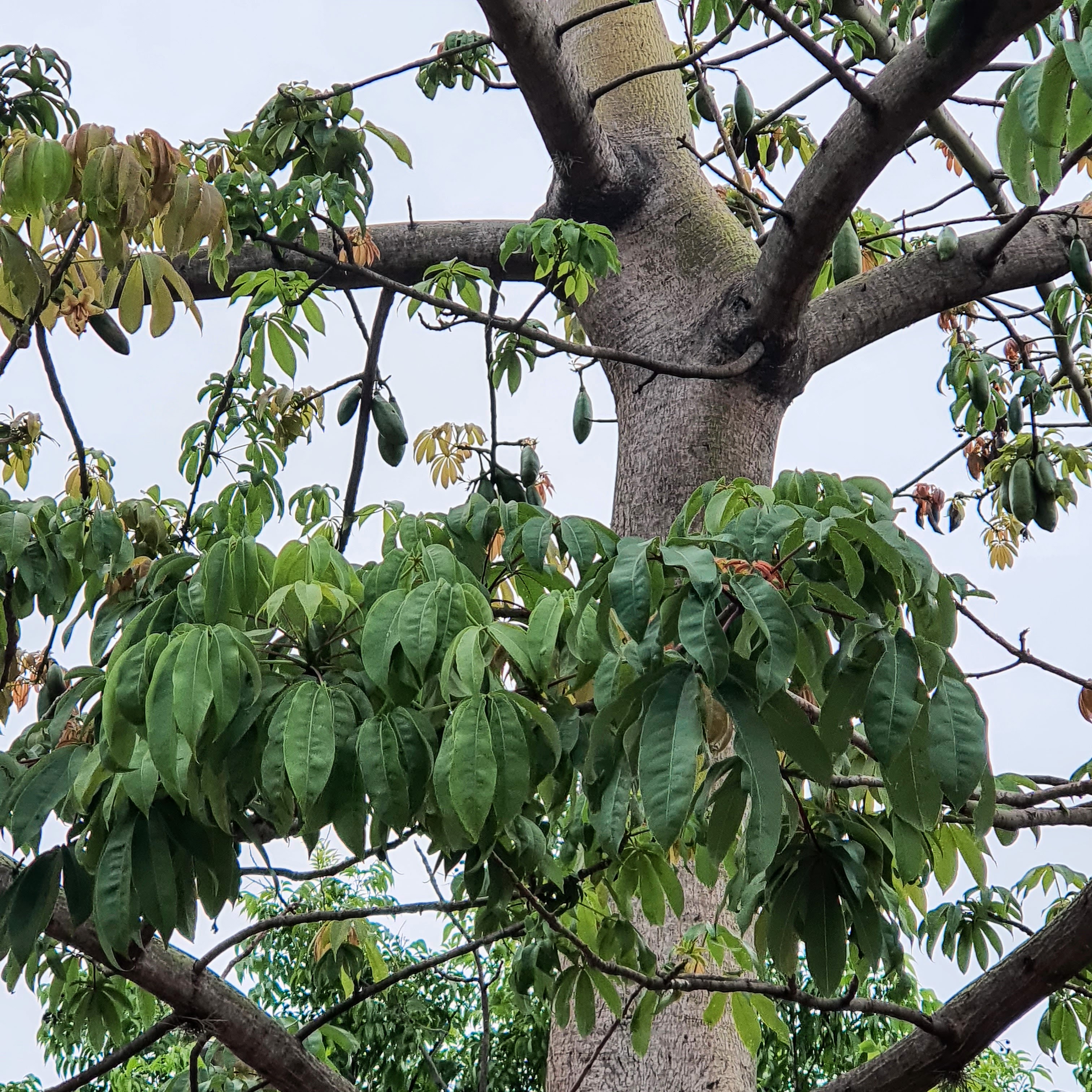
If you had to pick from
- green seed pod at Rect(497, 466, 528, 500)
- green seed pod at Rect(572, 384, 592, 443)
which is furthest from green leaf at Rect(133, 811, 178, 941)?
green seed pod at Rect(572, 384, 592, 443)

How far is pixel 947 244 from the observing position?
2383 mm

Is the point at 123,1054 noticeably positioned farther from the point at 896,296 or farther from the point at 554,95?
the point at 896,296

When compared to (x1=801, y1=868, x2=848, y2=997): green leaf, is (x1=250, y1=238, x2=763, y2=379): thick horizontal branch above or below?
above

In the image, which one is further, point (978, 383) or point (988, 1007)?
point (978, 383)

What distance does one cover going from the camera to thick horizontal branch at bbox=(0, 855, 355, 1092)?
1512 mm

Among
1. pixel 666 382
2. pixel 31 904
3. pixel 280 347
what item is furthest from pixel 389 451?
pixel 31 904

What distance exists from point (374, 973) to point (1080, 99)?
6.64 ft

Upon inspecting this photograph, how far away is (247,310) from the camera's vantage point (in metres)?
2.23

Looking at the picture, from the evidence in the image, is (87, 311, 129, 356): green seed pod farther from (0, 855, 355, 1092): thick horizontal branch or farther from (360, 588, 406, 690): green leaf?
(360, 588, 406, 690): green leaf

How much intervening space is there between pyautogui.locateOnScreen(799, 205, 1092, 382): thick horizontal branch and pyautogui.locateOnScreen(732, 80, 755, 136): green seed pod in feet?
1.32

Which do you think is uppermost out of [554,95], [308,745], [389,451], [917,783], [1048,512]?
[554,95]

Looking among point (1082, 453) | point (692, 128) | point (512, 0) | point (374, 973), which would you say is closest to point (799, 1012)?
point (1082, 453)

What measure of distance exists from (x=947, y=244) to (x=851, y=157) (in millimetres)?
484

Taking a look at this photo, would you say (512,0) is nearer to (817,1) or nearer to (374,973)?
(817,1)
